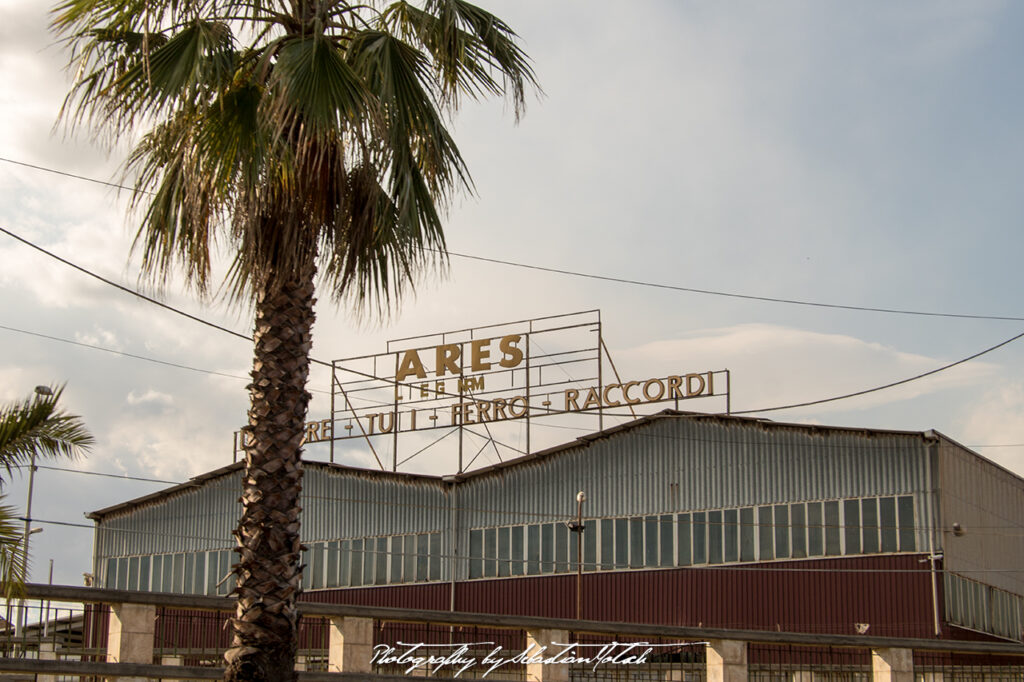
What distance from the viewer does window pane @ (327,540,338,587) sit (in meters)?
47.2

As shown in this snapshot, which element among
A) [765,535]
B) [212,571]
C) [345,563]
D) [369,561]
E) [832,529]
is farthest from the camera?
[212,571]

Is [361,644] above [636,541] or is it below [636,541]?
below

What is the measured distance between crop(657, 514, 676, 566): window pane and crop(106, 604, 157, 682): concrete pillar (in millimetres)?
27080

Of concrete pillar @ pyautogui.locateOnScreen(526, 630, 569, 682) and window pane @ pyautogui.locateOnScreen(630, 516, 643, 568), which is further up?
window pane @ pyautogui.locateOnScreen(630, 516, 643, 568)

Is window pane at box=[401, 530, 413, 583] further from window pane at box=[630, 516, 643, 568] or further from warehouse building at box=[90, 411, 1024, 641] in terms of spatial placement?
window pane at box=[630, 516, 643, 568]

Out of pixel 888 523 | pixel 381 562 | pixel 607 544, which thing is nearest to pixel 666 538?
pixel 607 544

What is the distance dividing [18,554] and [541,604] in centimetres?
3261

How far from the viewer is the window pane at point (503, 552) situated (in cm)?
4297

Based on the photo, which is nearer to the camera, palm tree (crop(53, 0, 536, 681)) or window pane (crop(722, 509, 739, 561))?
palm tree (crop(53, 0, 536, 681))

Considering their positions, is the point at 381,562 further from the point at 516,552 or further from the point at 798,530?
the point at 798,530

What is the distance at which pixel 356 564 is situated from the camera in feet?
154

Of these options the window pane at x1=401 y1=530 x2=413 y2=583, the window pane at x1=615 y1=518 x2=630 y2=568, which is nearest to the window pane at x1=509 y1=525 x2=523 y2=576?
the window pane at x1=615 y1=518 x2=630 y2=568

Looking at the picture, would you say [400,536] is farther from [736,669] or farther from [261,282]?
[261,282]

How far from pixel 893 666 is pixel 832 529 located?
1721cm
